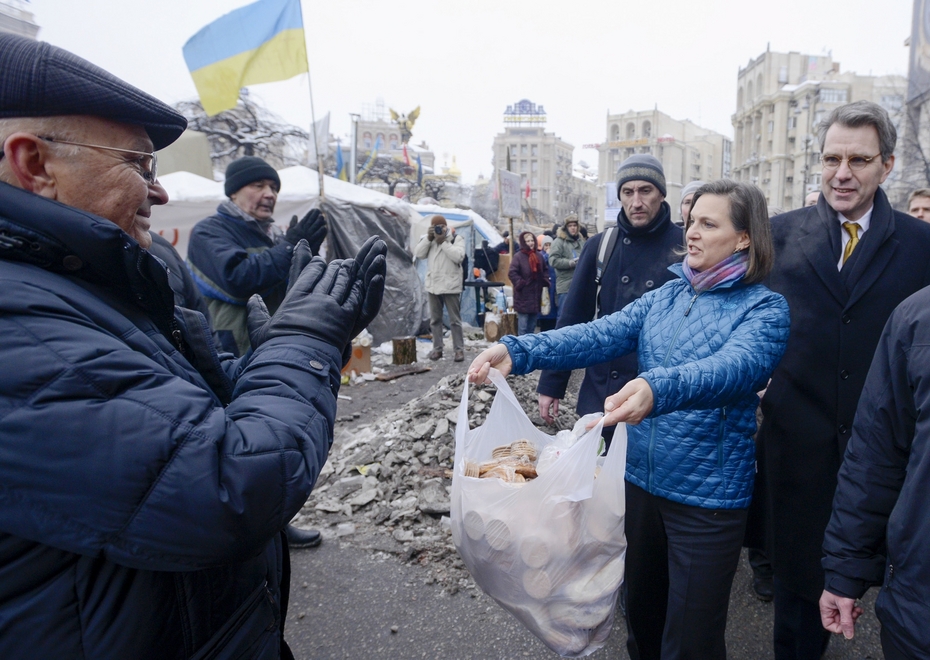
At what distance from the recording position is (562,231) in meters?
9.52

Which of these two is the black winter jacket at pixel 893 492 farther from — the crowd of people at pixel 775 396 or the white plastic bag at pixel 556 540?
the white plastic bag at pixel 556 540

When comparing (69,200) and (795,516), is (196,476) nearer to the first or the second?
(69,200)

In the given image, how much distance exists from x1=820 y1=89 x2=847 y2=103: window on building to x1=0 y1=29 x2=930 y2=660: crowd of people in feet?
226

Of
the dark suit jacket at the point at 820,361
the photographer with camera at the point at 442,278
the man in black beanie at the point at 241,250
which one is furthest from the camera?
the photographer with camera at the point at 442,278

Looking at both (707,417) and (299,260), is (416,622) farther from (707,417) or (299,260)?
(299,260)

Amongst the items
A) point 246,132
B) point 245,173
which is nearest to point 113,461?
point 245,173

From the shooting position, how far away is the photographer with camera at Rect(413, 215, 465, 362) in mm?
8914

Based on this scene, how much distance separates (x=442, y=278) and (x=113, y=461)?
8.14m

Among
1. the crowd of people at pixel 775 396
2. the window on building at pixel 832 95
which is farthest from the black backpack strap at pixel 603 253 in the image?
the window on building at pixel 832 95

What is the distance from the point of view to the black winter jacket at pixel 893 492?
132 centimetres

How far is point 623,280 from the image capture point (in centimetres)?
302

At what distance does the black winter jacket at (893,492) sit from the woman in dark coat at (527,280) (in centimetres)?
780

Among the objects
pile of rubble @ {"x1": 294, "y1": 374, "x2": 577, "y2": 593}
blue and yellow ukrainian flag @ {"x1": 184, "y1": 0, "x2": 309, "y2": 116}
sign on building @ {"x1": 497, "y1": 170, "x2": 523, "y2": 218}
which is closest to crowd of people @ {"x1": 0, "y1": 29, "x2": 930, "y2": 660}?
pile of rubble @ {"x1": 294, "y1": 374, "x2": 577, "y2": 593}

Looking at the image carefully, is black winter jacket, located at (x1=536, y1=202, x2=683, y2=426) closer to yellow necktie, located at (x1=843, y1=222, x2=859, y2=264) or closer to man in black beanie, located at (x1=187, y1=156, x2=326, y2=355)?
yellow necktie, located at (x1=843, y1=222, x2=859, y2=264)
